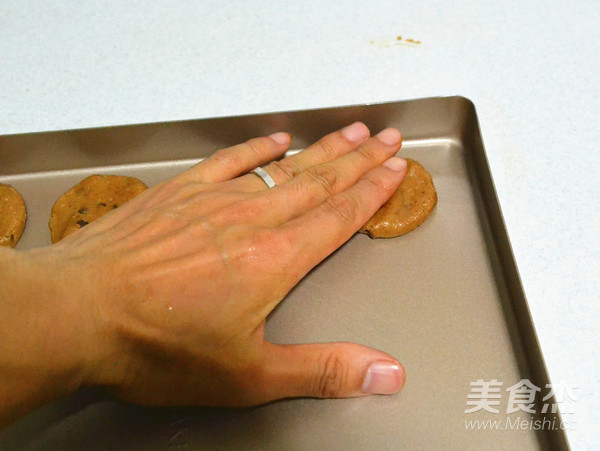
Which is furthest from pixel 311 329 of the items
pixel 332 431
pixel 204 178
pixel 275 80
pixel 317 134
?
pixel 275 80

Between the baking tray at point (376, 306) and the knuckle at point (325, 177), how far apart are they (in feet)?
0.45

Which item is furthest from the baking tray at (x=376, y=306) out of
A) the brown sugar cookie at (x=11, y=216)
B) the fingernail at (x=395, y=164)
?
the fingernail at (x=395, y=164)

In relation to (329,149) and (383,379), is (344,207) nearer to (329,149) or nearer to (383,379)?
(329,149)

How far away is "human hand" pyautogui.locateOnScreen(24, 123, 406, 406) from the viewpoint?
0.76 metres

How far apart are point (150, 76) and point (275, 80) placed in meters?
0.34

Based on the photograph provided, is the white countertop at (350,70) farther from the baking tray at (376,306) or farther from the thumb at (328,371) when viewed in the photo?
the thumb at (328,371)

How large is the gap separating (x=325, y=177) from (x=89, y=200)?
Result: 0.56 metres

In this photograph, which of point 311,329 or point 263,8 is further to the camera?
point 263,8

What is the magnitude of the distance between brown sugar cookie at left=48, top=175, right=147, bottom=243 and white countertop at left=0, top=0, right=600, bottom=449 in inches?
6.9

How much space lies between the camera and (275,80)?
128 cm

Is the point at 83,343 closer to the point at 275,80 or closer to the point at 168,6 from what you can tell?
the point at 275,80

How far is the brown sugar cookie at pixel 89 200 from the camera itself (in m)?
1.09

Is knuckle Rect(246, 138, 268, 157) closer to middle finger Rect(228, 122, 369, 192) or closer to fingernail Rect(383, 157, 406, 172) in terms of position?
middle finger Rect(228, 122, 369, 192)

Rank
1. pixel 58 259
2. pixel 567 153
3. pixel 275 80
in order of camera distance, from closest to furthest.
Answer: pixel 58 259
pixel 567 153
pixel 275 80
